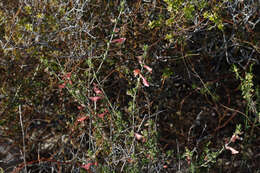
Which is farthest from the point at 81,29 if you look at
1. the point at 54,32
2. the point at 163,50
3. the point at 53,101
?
the point at 53,101

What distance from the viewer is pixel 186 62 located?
286cm

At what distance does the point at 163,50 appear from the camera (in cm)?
259

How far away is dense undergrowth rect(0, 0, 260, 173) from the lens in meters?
2.27

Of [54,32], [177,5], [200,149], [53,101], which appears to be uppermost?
[177,5]

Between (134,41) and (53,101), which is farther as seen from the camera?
(53,101)

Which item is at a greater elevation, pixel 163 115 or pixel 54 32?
pixel 54 32

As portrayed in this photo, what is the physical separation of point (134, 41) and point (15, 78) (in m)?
0.91

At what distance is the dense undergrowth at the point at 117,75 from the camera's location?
2.27 meters

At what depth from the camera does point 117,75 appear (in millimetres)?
2898

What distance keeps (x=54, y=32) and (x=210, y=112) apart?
59.8 inches

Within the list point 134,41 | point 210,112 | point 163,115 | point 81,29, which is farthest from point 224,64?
point 81,29

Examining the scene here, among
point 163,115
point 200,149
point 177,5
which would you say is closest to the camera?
point 177,5

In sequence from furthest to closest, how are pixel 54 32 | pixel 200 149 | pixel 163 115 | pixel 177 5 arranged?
1. pixel 163 115
2. pixel 200 149
3. pixel 54 32
4. pixel 177 5

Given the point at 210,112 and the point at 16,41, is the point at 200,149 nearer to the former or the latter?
the point at 210,112
